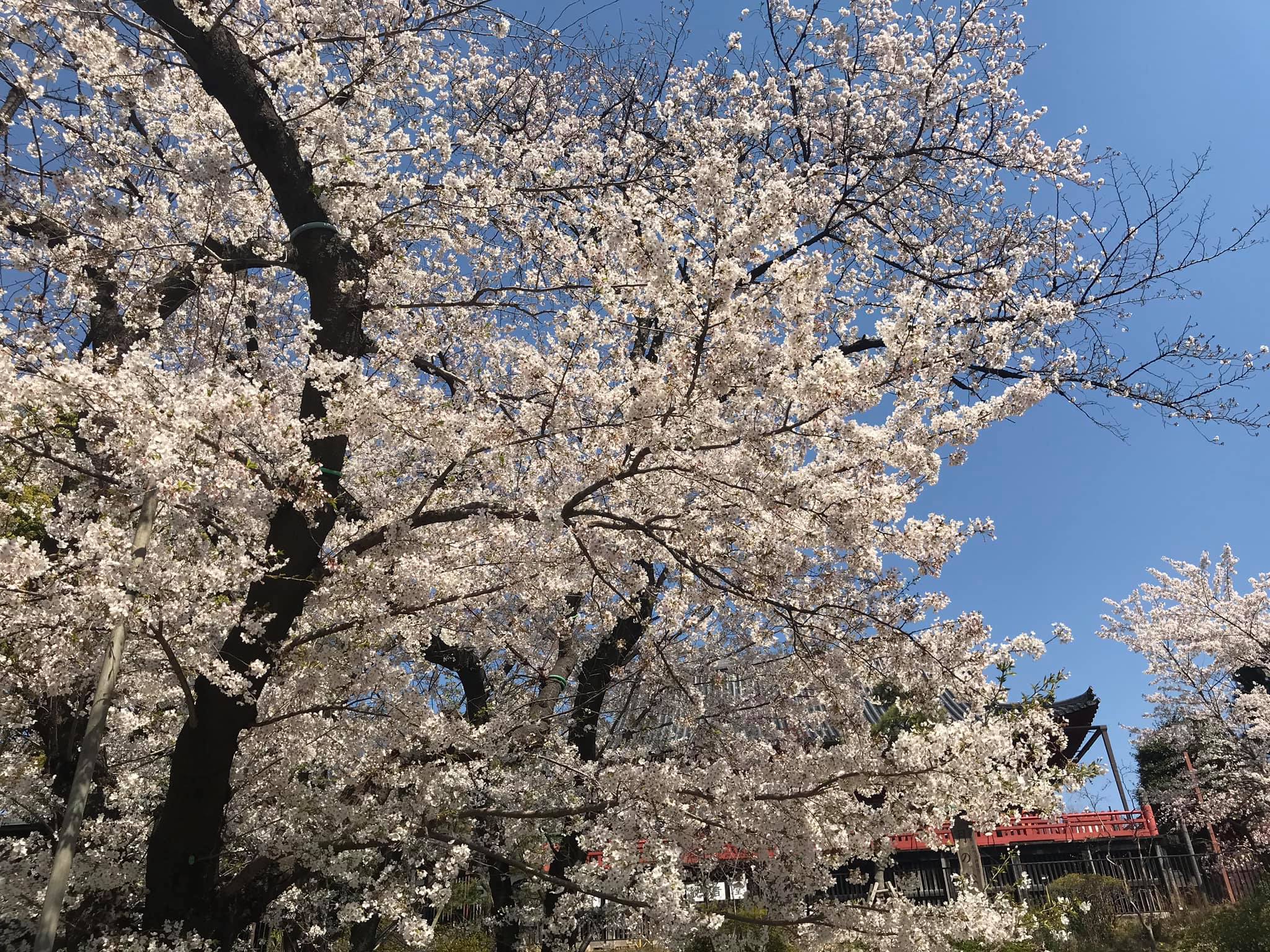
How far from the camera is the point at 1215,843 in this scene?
13820 millimetres

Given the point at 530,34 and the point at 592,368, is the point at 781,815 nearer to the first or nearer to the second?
the point at 592,368

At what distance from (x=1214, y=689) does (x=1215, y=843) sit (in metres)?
3.17

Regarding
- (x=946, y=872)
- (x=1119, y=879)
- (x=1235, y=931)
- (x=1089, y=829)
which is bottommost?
(x=1235, y=931)

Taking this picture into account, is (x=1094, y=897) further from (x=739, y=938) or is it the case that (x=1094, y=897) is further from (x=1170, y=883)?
(x=739, y=938)

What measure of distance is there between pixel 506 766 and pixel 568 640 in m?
1.85

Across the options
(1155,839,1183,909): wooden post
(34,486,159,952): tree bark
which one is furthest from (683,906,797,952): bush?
(1155,839,1183,909): wooden post

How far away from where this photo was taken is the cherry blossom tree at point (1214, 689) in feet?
44.1

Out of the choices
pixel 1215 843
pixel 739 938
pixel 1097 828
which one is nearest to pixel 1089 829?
pixel 1097 828

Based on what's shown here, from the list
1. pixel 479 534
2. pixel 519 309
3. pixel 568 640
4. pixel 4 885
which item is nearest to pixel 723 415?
pixel 479 534

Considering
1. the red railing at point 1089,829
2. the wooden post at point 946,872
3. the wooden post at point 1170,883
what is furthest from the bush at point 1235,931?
the red railing at point 1089,829

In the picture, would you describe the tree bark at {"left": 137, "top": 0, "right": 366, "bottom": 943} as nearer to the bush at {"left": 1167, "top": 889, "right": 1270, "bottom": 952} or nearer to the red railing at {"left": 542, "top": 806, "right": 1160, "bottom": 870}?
the bush at {"left": 1167, "top": 889, "right": 1270, "bottom": 952}

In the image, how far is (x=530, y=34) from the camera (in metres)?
5.14

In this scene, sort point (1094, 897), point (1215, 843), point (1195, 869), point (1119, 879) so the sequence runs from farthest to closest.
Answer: point (1215, 843) → point (1195, 869) → point (1119, 879) → point (1094, 897)

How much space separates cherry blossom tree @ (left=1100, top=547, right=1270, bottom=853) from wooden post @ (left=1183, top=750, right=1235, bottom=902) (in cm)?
7
